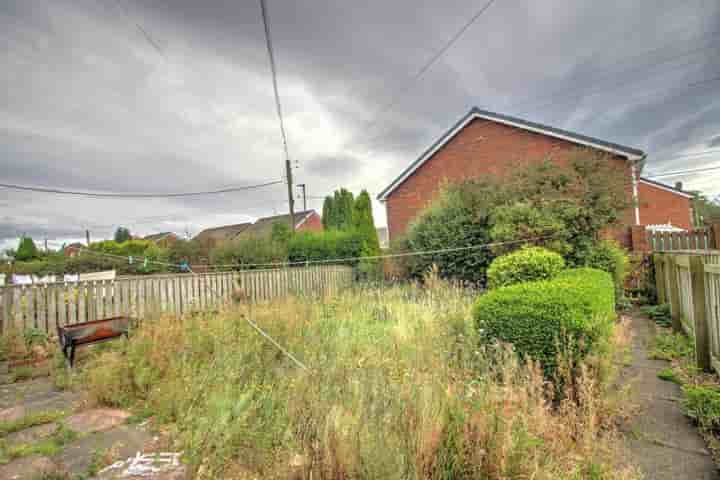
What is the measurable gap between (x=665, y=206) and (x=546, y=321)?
2470cm

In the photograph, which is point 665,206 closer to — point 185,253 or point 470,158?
point 470,158

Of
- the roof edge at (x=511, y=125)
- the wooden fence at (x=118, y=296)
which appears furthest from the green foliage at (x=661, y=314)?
the wooden fence at (x=118, y=296)

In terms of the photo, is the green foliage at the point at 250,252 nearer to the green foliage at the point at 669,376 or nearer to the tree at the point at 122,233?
the green foliage at the point at 669,376

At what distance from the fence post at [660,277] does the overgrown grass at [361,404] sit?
19.7 ft

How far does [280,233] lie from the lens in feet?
56.6

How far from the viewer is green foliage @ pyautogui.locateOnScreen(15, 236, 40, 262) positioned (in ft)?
83.7

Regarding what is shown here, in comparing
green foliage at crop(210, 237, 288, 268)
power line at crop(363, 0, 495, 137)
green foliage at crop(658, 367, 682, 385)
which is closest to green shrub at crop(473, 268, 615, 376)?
green foliage at crop(658, 367, 682, 385)

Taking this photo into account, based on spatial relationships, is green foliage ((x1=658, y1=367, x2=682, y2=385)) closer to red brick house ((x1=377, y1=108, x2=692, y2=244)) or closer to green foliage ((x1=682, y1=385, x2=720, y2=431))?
green foliage ((x1=682, y1=385, x2=720, y2=431))

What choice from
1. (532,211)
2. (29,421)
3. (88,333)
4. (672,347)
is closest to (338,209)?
(532,211)

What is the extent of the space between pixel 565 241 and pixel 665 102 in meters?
11.2

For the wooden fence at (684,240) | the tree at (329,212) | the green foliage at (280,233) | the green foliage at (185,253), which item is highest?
the tree at (329,212)

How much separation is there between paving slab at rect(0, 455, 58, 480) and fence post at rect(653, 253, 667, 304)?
406 inches

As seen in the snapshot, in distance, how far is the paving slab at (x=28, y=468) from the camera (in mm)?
2039

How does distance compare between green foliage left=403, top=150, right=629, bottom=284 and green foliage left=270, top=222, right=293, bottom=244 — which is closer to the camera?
green foliage left=403, top=150, right=629, bottom=284
